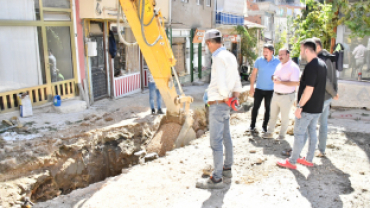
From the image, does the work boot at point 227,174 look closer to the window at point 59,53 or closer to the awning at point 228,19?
the window at point 59,53

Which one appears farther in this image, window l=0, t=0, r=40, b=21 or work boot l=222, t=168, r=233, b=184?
window l=0, t=0, r=40, b=21

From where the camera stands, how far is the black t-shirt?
427 cm

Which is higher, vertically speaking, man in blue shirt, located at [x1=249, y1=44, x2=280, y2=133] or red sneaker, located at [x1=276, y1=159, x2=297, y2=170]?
man in blue shirt, located at [x1=249, y1=44, x2=280, y2=133]

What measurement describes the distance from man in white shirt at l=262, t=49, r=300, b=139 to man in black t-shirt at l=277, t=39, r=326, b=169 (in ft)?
3.06

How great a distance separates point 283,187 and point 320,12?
6577 mm

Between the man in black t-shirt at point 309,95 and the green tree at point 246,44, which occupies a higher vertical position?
the green tree at point 246,44

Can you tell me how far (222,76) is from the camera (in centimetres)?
392

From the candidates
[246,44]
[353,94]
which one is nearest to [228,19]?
Answer: [246,44]

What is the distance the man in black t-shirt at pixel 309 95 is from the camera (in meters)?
4.27

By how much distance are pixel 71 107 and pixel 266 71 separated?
18.3 feet

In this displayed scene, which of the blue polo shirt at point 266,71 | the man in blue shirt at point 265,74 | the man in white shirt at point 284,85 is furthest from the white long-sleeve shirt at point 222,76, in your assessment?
the blue polo shirt at point 266,71

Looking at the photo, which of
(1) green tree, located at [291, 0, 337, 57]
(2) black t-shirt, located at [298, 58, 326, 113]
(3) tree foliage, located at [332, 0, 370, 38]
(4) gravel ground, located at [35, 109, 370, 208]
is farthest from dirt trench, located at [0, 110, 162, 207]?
(3) tree foliage, located at [332, 0, 370, 38]

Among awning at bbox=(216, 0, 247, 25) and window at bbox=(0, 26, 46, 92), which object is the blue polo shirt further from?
awning at bbox=(216, 0, 247, 25)

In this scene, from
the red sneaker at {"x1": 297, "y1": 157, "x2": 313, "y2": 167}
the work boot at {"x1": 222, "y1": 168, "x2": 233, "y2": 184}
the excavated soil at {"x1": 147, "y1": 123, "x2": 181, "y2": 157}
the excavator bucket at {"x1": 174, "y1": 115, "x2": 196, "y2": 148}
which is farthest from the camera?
the excavator bucket at {"x1": 174, "y1": 115, "x2": 196, "y2": 148}
